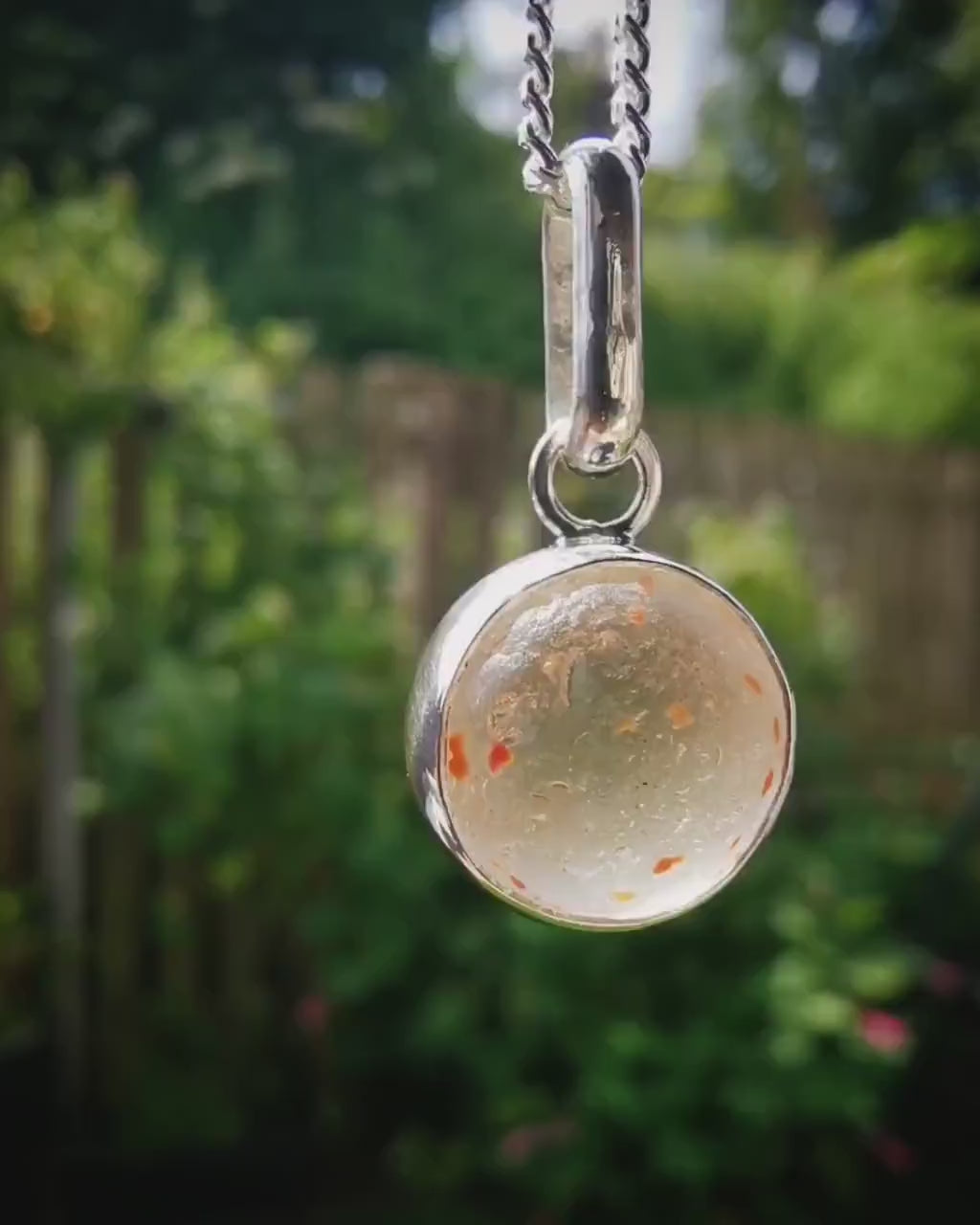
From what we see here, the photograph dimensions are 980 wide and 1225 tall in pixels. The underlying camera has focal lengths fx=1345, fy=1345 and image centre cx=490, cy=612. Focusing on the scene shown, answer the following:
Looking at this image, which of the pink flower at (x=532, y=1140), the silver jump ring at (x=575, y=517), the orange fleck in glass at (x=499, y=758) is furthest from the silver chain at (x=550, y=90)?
the pink flower at (x=532, y=1140)

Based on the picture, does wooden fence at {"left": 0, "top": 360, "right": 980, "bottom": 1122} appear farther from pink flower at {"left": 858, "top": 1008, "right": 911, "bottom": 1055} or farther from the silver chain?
the silver chain

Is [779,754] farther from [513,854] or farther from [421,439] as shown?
[421,439]

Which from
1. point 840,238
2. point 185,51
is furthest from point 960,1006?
point 185,51

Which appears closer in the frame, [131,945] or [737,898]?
[737,898]

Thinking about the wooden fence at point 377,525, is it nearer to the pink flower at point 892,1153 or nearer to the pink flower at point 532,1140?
the pink flower at point 532,1140

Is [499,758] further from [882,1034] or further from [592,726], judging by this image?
[882,1034]

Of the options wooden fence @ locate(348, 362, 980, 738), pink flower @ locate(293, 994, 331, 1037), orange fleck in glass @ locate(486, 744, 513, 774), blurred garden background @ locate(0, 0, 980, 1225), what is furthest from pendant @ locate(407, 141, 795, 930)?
wooden fence @ locate(348, 362, 980, 738)

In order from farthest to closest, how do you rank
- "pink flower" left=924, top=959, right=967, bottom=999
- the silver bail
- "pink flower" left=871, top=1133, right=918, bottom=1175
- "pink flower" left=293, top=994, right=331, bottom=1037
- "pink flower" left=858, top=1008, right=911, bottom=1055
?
"pink flower" left=293, top=994, right=331, bottom=1037, "pink flower" left=924, top=959, right=967, bottom=999, "pink flower" left=871, top=1133, right=918, bottom=1175, "pink flower" left=858, top=1008, right=911, bottom=1055, the silver bail
